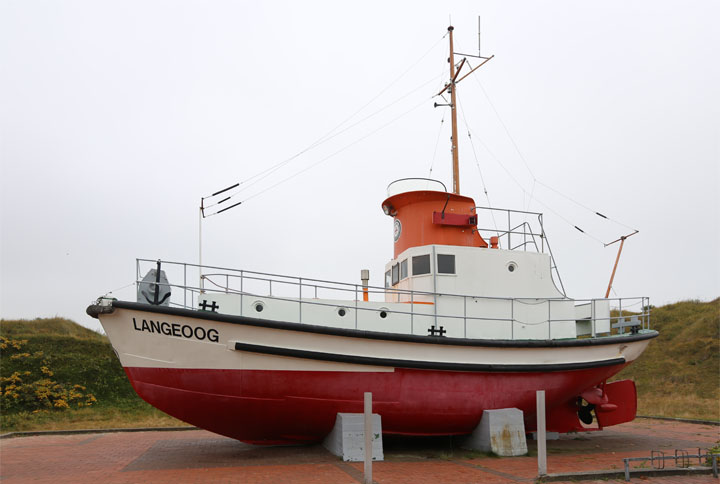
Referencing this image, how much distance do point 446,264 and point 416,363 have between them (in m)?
2.49

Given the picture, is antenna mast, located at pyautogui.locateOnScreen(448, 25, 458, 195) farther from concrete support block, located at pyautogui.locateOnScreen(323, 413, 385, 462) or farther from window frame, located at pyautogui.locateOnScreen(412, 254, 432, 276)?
concrete support block, located at pyautogui.locateOnScreen(323, 413, 385, 462)

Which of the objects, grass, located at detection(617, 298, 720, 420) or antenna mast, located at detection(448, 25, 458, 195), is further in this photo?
grass, located at detection(617, 298, 720, 420)

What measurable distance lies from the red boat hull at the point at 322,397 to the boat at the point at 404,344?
0.02 meters

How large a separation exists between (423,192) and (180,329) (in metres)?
6.06

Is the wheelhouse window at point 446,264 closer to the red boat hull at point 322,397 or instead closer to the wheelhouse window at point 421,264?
the wheelhouse window at point 421,264

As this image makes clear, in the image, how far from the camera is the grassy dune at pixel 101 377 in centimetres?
1686

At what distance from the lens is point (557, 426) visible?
12.6 metres

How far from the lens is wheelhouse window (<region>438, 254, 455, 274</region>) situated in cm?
1204

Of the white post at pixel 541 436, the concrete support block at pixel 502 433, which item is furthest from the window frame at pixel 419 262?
the white post at pixel 541 436

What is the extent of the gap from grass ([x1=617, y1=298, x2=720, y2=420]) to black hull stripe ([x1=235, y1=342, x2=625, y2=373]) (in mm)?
8609

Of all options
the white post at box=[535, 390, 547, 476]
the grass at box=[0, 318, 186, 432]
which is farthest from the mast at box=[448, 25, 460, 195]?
the grass at box=[0, 318, 186, 432]

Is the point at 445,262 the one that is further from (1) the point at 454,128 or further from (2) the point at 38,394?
(2) the point at 38,394

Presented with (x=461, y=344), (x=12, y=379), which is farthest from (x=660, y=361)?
(x=12, y=379)

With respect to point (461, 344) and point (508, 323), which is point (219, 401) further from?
point (508, 323)
